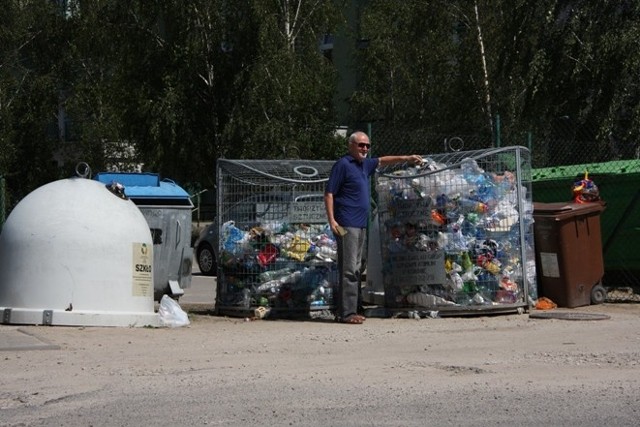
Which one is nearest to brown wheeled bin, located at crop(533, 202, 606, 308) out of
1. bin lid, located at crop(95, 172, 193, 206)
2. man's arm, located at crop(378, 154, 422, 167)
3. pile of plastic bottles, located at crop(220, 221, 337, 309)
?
man's arm, located at crop(378, 154, 422, 167)

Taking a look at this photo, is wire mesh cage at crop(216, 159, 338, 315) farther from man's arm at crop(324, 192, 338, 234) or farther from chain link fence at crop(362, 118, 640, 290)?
chain link fence at crop(362, 118, 640, 290)

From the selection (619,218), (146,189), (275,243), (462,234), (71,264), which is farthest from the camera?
(619,218)

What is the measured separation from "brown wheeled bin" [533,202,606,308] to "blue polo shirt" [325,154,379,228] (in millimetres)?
2296

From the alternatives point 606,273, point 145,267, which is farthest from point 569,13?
point 145,267

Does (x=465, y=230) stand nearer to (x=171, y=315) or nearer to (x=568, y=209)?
(x=568, y=209)

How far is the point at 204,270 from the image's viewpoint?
70.2 ft

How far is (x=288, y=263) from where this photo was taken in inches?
442

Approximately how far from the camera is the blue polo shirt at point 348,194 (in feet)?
34.9

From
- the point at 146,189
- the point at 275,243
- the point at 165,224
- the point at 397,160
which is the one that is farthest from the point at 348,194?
the point at 146,189

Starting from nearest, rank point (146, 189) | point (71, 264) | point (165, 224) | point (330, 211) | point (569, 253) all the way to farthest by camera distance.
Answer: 1. point (71, 264)
2. point (330, 211)
3. point (569, 253)
4. point (165, 224)
5. point (146, 189)

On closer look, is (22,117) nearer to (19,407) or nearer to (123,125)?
(123,125)

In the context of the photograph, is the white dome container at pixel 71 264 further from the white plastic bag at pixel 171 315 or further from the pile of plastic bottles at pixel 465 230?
the pile of plastic bottles at pixel 465 230

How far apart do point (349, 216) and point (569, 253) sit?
8.72 ft

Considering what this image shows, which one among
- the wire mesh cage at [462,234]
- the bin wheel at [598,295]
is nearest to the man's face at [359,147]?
the wire mesh cage at [462,234]
